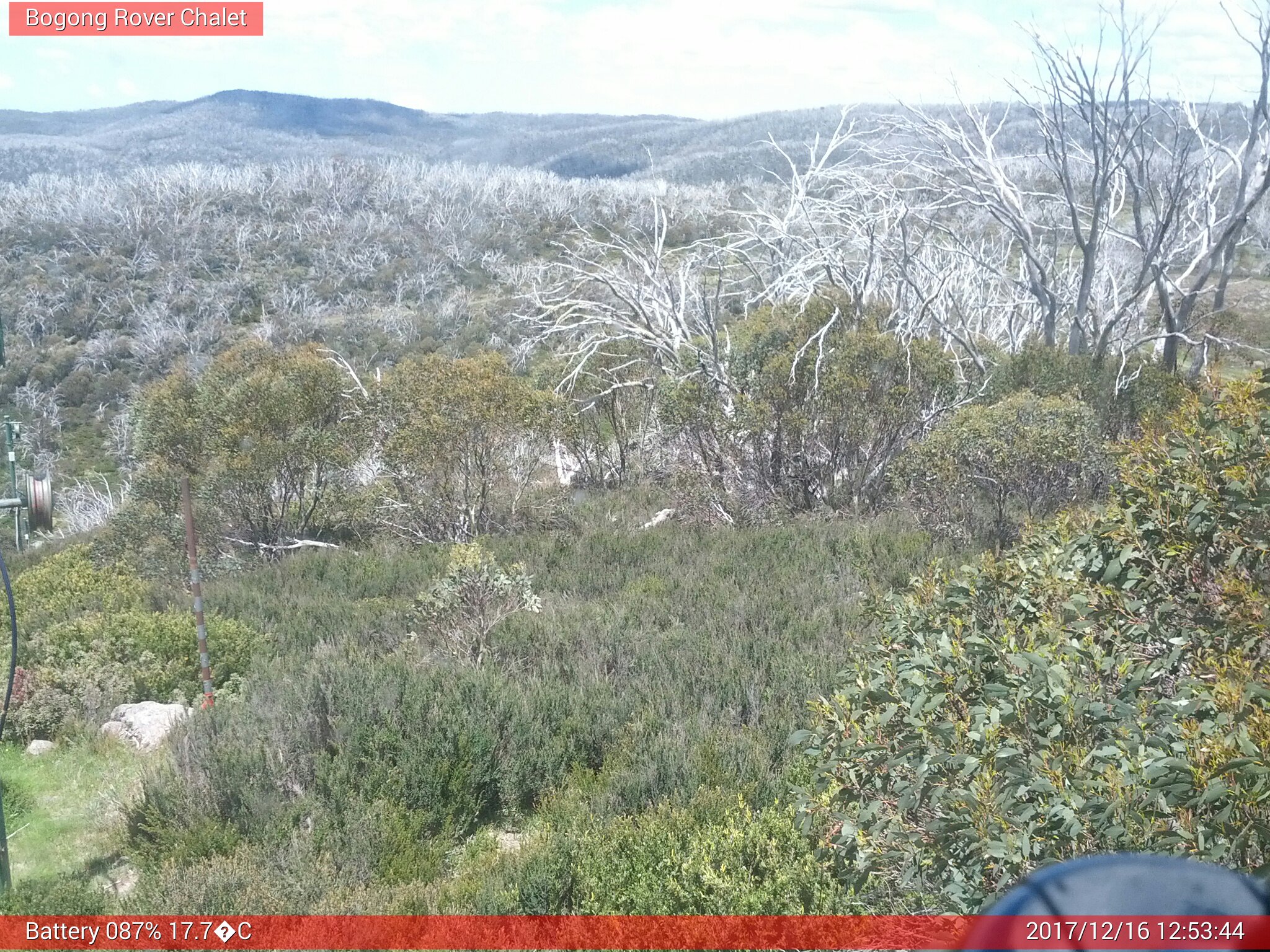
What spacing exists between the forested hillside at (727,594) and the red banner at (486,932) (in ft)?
0.26

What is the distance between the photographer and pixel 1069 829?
7.93 feet

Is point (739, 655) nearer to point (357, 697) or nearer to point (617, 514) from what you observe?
point (357, 697)

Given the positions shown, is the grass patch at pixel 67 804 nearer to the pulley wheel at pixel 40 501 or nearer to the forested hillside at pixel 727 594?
the forested hillside at pixel 727 594

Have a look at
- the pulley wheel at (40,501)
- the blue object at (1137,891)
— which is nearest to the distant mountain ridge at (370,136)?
the pulley wheel at (40,501)

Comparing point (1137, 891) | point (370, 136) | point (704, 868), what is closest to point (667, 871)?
point (704, 868)

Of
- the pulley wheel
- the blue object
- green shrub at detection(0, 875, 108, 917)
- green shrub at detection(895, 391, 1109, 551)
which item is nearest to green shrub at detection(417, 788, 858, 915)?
green shrub at detection(0, 875, 108, 917)

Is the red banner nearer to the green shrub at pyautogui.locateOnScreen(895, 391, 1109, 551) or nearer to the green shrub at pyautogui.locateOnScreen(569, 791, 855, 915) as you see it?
the green shrub at pyautogui.locateOnScreen(569, 791, 855, 915)

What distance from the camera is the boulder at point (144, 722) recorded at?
614cm

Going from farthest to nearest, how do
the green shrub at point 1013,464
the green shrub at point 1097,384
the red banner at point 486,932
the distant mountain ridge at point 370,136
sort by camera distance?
the distant mountain ridge at point 370,136
the green shrub at point 1097,384
the green shrub at point 1013,464
the red banner at point 486,932

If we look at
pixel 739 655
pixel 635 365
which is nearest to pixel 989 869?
pixel 739 655

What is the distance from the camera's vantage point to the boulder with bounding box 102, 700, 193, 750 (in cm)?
614

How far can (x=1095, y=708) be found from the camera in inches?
101

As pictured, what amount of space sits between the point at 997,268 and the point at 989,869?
1159cm

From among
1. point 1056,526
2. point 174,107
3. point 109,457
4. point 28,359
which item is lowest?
point 109,457
